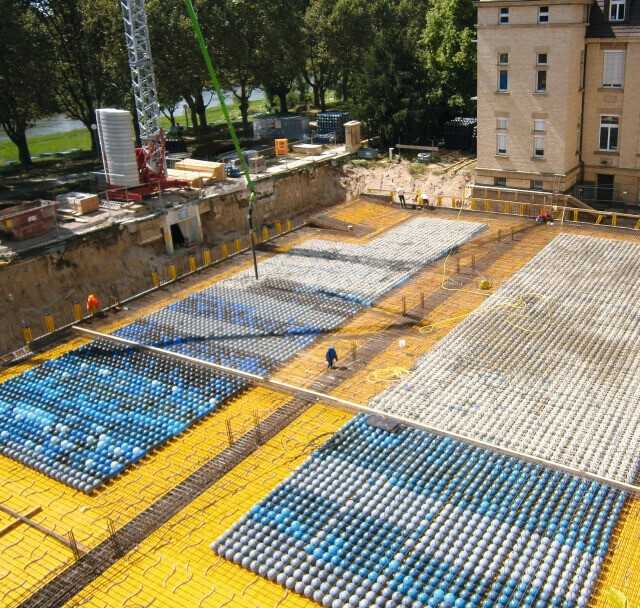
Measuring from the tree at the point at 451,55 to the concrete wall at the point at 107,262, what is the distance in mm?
17805

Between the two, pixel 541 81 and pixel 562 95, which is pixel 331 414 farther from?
pixel 541 81

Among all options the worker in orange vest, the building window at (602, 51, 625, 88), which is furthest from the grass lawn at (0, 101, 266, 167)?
the building window at (602, 51, 625, 88)

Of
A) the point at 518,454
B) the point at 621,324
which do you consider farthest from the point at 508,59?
the point at 518,454

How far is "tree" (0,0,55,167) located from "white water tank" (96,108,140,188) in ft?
49.0

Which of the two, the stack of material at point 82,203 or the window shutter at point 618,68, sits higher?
the window shutter at point 618,68

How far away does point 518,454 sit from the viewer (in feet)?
75.7

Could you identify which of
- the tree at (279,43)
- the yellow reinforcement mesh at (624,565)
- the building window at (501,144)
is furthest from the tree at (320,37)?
the yellow reinforcement mesh at (624,565)

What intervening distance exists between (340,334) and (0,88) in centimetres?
4538

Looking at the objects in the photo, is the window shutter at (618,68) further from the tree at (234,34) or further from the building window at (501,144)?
the tree at (234,34)

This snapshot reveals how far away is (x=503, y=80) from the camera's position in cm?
5019

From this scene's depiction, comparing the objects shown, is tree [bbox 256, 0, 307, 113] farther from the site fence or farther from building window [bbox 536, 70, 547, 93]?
building window [bbox 536, 70, 547, 93]

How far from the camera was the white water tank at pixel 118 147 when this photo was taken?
170ft

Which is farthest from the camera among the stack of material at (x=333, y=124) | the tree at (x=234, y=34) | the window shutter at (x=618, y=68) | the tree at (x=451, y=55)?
the stack of material at (x=333, y=124)

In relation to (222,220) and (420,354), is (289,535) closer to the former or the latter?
(420,354)
